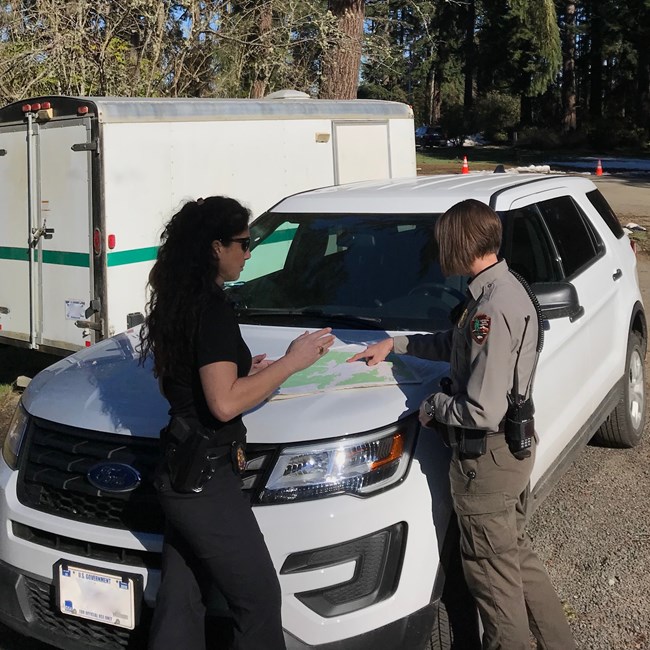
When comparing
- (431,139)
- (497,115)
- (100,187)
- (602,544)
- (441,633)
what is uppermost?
(497,115)

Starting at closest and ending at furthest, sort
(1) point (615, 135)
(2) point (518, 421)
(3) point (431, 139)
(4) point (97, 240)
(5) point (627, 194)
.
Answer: (2) point (518, 421) < (4) point (97, 240) < (5) point (627, 194) < (1) point (615, 135) < (3) point (431, 139)

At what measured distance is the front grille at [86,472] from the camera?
287 centimetres

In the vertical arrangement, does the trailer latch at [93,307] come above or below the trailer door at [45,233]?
below

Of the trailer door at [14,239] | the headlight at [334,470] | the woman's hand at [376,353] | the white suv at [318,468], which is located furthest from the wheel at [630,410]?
the trailer door at [14,239]

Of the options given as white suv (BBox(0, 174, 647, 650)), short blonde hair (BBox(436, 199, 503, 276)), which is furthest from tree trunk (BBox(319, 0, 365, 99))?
short blonde hair (BBox(436, 199, 503, 276))

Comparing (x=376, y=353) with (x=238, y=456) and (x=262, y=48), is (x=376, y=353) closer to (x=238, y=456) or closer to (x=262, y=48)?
(x=238, y=456)

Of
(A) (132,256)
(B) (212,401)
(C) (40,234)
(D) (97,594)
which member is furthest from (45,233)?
(B) (212,401)

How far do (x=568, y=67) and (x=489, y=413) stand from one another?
1883 inches

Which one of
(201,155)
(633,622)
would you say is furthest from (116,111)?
(633,622)

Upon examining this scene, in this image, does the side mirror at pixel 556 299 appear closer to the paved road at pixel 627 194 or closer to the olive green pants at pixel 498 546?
the olive green pants at pixel 498 546

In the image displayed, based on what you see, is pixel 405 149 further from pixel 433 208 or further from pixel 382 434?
pixel 382 434

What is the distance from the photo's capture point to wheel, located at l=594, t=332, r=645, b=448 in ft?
17.1

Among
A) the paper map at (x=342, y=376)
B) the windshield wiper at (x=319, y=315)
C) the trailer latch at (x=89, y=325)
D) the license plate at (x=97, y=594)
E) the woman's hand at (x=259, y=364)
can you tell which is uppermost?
the windshield wiper at (x=319, y=315)

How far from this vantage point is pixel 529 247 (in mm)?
4148
